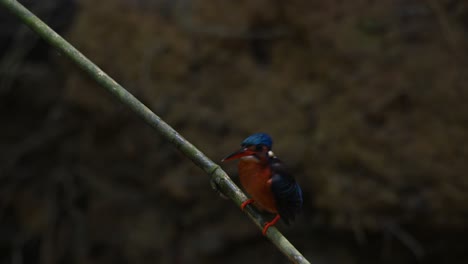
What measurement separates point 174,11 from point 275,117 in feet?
3.04

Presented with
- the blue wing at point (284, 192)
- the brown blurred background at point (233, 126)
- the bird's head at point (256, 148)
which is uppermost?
the brown blurred background at point (233, 126)

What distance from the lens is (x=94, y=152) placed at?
373 centimetres

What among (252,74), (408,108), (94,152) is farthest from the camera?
(94,152)

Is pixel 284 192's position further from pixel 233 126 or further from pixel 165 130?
pixel 233 126

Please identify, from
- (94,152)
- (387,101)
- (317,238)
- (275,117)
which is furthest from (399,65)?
(94,152)

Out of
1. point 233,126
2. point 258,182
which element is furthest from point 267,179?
point 233,126

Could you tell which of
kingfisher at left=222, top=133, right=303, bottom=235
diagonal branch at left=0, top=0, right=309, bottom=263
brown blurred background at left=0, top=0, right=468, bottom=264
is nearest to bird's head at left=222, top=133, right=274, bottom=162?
kingfisher at left=222, top=133, right=303, bottom=235

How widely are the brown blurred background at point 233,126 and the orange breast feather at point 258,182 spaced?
1738mm

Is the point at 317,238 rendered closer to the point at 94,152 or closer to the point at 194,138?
the point at 194,138

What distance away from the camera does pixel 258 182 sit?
158cm

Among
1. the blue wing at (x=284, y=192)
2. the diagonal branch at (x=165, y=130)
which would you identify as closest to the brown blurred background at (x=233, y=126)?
the blue wing at (x=284, y=192)

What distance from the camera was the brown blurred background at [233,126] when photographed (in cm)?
317

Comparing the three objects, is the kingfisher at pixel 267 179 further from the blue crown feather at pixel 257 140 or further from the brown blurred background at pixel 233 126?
the brown blurred background at pixel 233 126

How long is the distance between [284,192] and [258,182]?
8cm
